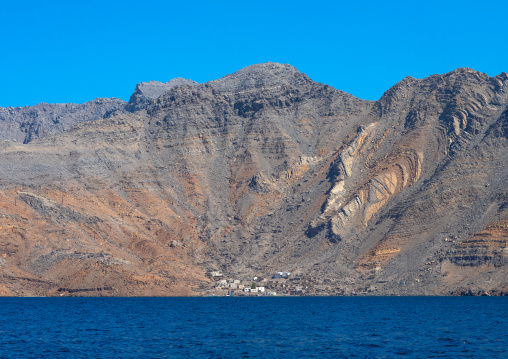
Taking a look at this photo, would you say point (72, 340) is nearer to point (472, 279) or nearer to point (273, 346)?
point (273, 346)

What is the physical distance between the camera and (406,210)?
19438 cm

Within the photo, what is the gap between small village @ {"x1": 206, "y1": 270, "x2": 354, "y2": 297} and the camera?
180875mm

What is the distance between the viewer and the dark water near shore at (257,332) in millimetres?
70250

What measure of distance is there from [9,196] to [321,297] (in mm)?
92400

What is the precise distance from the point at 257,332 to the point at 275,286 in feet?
318

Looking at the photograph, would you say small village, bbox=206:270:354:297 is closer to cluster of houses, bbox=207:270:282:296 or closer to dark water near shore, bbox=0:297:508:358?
cluster of houses, bbox=207:270:282:296

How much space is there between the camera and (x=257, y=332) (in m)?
89.4

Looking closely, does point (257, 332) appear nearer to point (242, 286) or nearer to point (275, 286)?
point (275, 286)

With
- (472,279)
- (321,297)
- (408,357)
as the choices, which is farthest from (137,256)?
(408,357)

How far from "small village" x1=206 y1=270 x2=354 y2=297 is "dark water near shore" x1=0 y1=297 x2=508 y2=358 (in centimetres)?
4380

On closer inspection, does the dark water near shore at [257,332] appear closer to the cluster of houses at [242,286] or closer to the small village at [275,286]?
the small village at [275,286]

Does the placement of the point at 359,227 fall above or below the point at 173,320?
above

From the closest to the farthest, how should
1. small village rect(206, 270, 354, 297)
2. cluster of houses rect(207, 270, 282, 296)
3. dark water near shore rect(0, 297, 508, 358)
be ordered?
dark water near shore rect(0, 297, 508, 358) < small village rect(206, 270, 354, 297) < cluster of houses rect(207, 270, 282, 296)

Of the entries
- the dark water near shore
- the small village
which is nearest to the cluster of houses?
the small village
